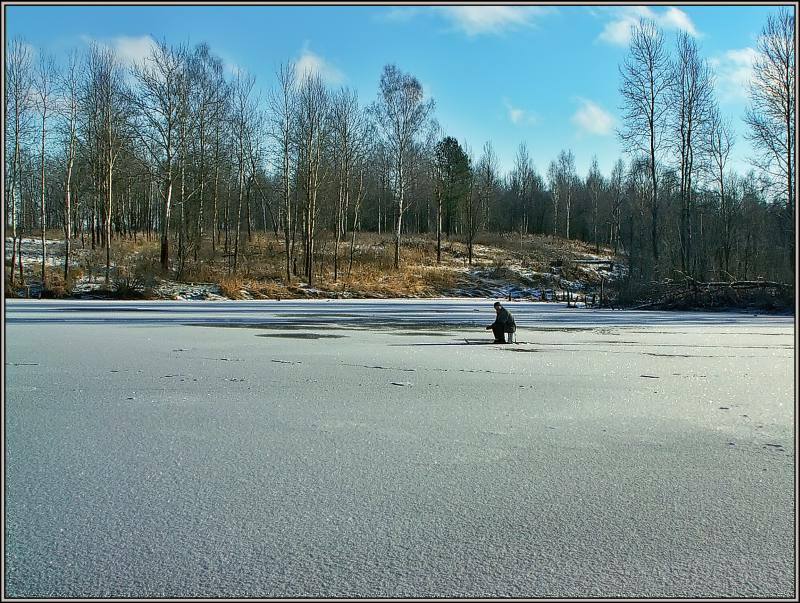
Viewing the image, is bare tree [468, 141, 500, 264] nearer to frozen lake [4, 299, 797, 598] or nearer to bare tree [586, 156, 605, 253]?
bare tree [586, 156, 605, 253]

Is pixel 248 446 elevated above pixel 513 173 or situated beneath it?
situated beneath

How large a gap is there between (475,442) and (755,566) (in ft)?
6.90

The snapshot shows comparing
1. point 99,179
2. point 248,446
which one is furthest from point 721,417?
point 99,179

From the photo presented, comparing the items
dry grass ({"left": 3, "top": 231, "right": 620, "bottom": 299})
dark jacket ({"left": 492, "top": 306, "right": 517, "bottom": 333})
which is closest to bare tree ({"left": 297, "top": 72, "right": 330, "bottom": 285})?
dry grass ({"left": 3, "top": 231, "right": 620, "bottom": 299})

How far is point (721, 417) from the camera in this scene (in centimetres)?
532

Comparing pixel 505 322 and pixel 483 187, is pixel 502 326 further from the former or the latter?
pixel 483 187

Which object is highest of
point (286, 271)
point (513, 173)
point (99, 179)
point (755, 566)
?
point (513, 173)

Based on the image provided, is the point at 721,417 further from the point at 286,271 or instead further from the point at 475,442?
the point at 286,271

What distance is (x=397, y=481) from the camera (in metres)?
3.70

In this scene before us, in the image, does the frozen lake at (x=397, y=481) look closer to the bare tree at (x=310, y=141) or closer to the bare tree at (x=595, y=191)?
the bare tree at (x=310, y=141)

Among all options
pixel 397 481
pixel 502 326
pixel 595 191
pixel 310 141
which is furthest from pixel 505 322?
pixel 595 191

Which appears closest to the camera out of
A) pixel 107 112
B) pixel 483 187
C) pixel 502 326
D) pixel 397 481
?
pixel 397 481

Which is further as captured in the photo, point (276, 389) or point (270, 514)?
point (276, 389)

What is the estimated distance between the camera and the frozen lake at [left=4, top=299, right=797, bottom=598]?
262 centimetres
